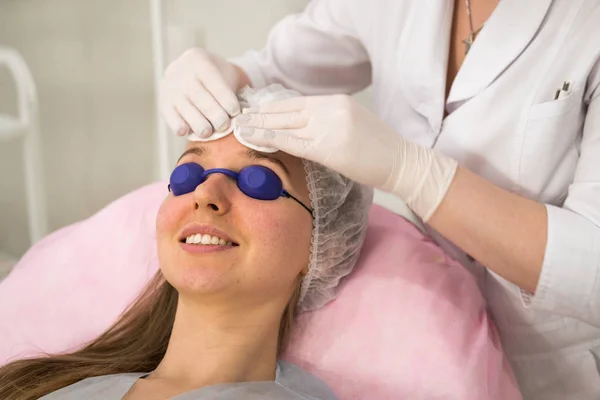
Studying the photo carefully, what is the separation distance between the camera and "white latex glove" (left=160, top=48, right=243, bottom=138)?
1.26m

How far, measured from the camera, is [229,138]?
1.25 m

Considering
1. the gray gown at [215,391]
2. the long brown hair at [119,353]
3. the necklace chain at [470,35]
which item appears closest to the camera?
the gray gown at [215,391]

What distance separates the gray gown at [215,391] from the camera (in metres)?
1.13

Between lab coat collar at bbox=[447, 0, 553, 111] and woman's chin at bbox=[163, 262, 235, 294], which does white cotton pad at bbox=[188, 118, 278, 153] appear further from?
lab coat collar at bbox=[447, 0, 553, 111]

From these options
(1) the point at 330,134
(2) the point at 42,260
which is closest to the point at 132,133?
(2) the point at 42,260

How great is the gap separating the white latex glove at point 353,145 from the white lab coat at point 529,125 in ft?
0.67

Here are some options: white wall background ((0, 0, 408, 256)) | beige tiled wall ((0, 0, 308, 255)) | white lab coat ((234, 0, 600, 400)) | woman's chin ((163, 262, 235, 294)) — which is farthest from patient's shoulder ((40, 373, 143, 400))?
beige tiled wall ((0, 0, 308, 255))

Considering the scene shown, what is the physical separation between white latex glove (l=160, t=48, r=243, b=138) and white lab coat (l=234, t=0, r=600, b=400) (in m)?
0.42

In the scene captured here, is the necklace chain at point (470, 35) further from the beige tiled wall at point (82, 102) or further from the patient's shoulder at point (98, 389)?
the beige tiled wall at point (82, 102)

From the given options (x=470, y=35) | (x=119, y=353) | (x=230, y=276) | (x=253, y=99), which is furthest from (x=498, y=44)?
(x=119, y=353)

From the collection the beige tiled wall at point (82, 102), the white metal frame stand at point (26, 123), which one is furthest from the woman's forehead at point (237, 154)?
the beige tiled wall at point (82, 102)

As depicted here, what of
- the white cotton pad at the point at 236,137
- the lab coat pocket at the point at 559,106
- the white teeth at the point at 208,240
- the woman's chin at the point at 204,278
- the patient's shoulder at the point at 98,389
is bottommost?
the patient's shoulder at the point at 98,389

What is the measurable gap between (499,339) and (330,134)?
65 cm

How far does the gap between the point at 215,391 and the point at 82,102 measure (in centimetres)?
178
